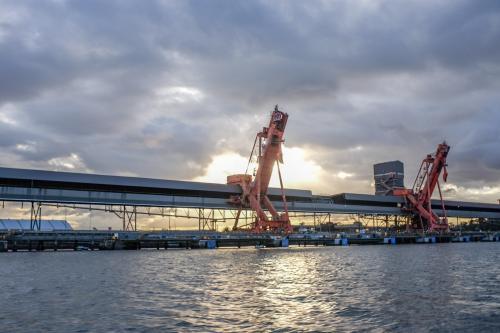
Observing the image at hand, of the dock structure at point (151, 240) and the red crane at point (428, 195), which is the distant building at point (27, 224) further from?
the red crane at point (428, 195)

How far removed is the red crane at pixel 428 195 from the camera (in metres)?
132

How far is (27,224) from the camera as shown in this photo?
102 metres

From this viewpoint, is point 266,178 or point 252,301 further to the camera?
point 266,178

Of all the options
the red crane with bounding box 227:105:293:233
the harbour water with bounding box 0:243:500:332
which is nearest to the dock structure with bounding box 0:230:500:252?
the red crane with bounding box 227:105:293:233

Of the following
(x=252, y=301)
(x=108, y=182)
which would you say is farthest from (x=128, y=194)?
(x=252, y=301)

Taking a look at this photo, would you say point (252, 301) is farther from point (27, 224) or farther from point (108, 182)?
point (27, 224)

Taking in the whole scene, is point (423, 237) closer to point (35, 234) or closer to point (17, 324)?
point (35, 234)

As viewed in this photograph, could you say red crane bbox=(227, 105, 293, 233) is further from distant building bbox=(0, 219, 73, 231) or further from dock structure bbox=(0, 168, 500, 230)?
distant building bbox=(0, 219, 73, 231)

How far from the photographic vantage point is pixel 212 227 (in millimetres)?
109375

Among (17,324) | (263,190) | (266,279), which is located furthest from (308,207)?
(17,324)

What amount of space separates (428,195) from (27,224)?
10535cm

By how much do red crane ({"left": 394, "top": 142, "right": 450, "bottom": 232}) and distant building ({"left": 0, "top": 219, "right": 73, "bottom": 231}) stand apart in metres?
94.3

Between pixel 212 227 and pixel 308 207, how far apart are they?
99.9ft

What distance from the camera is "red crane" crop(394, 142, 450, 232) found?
131625 millimetres
